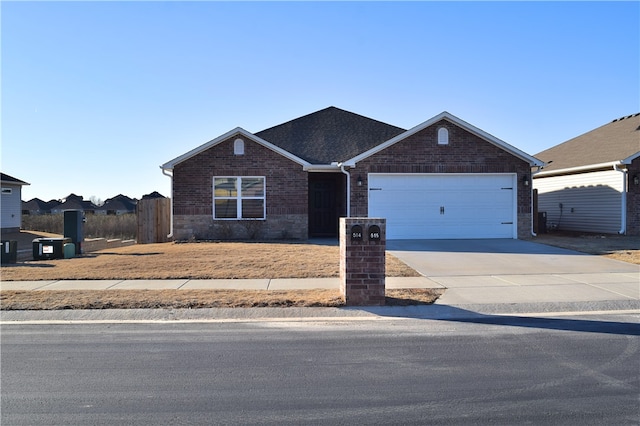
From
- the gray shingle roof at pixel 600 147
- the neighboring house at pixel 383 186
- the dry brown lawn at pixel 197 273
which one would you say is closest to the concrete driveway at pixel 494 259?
the dry brown lawn at pixel 197 273

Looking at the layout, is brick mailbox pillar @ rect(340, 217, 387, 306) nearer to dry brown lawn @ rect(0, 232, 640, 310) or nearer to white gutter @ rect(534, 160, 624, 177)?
dry brown lawn @ rect(0, 232, 640, 310)

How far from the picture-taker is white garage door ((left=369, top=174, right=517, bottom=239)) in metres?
18.7

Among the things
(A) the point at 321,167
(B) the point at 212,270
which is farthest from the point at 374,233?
(A) the point at 321,167

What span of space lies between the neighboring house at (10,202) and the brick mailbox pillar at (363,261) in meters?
27.0

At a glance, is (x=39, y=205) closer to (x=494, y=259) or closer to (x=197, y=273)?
(x=197, y=273)

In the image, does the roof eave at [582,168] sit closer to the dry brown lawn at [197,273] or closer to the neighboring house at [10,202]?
the dry brown lawn at [197,273]

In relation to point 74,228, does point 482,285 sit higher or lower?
lower

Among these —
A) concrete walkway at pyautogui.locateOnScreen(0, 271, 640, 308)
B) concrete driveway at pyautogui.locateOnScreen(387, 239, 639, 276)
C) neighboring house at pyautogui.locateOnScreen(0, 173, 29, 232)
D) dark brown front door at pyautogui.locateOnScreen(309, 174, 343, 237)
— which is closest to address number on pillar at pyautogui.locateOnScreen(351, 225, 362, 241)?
concrete walkway at pyautogui.locateOnScreen(0, 271, 640, 308)

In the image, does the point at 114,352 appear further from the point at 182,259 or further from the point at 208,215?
the point at 208,215

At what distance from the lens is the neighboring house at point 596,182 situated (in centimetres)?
1953

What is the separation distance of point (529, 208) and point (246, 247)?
35.3 feet

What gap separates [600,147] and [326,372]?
22072mm

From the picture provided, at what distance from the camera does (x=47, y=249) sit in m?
14.9

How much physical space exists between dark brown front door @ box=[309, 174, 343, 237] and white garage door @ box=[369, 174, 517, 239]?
303 cm
